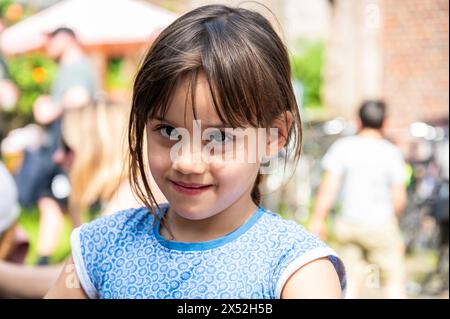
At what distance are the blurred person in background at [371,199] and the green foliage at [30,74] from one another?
3.84 m

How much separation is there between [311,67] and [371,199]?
21.2 ft

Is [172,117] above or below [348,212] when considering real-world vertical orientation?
above

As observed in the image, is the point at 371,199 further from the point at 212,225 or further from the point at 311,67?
the point at 311,67

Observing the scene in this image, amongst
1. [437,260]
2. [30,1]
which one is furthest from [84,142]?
[30,1]

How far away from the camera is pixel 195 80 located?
1.11m

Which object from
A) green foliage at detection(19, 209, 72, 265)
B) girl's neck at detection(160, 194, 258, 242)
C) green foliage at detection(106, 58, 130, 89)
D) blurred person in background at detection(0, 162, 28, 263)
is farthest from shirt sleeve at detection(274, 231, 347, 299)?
green foliage at detection(106, 58, 130, 89)

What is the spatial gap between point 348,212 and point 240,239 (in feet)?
9.99

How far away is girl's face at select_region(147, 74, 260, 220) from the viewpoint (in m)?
1.11

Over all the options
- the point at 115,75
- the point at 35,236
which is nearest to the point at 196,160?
the point at 35,236

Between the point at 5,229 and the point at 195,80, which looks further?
the point at 5,229

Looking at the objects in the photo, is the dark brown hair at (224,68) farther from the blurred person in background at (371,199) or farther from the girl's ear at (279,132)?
the blurred person in background at (371,199)

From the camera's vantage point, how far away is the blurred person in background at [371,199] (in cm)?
407

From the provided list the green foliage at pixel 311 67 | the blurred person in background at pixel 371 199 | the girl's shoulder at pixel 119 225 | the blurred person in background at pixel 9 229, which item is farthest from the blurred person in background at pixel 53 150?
the green foliage at pixel 311 67
